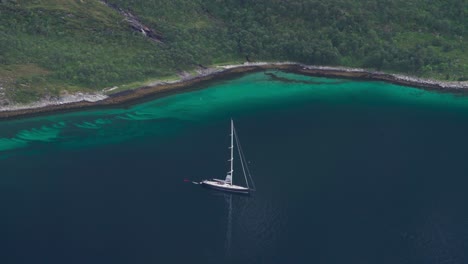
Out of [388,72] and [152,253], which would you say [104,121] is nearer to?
[152,253]

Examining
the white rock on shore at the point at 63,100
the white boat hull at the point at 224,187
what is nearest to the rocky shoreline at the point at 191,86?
the white rock on shore at the point at 63,100

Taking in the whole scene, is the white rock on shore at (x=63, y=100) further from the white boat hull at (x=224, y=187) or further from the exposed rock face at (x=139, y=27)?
the white boat hull at (x=224, y=187)

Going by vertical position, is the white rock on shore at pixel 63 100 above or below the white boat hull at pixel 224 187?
above

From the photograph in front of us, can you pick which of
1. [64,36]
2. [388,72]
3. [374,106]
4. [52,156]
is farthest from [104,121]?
[388,72]

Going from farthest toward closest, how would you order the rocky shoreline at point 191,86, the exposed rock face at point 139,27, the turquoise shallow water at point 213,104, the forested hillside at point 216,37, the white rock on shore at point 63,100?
the exposed rock face at point 139,27 < the forested hillside at point 216,37 < the rocky shoreline at point 191,86 < the white rock on shore at point 63,100 < the turquoise shallow water at point 213,104

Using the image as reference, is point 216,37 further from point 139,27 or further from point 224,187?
point 224,187

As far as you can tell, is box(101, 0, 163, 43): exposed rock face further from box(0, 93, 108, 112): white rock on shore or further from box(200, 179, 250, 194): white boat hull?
box(200, 179, 250, 194): white boat hull

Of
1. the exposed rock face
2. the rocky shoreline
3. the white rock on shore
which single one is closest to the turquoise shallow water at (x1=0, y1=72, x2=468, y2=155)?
the rocky shoreline
